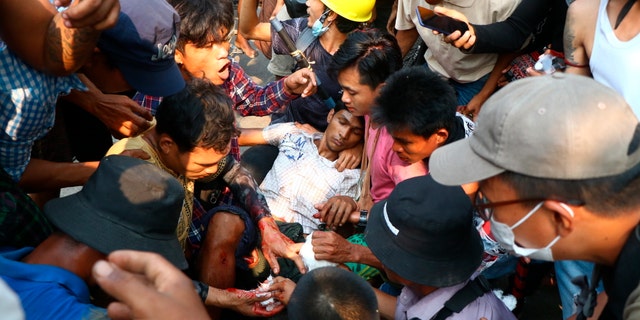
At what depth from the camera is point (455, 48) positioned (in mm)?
3697

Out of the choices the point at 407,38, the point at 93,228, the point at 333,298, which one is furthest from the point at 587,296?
the point at 407,38

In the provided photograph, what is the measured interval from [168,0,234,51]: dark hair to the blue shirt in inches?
70.7

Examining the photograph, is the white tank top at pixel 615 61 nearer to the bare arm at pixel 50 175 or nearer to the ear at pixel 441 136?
the ear at pixel 441 136

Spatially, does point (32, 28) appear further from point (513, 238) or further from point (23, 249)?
point (513, 238)

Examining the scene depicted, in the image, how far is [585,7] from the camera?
285cm

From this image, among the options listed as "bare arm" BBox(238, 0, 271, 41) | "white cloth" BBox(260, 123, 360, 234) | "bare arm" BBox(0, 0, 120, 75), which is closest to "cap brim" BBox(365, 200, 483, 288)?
"white cloth" BBox(260, 123, 360, 234)

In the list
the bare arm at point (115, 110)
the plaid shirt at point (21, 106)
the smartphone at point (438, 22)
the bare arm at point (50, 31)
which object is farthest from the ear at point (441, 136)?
the plaid shirt at point (21, 106)

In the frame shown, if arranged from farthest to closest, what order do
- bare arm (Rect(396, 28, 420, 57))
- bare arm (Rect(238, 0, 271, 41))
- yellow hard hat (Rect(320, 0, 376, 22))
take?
1. bare arm (Rect(238, 0, 271, 41))
2. bare arm (Rect(396, 28, 420, 57))
3. yellow hard hat (Rect(320, 0, 376, 22))

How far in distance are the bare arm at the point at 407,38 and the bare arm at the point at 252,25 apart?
109 centimetres

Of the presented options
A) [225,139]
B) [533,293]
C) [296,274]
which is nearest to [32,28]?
[225,139]

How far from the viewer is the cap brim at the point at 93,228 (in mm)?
1934

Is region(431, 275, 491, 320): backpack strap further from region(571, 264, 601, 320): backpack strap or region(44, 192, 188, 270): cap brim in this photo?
region(44, 192, 188, 270): cap brim

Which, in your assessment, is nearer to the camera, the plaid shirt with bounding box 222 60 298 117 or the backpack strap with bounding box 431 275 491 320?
the backpack strap with bounding box 431 275 491 320

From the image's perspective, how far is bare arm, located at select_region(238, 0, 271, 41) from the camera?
4.62 metres
